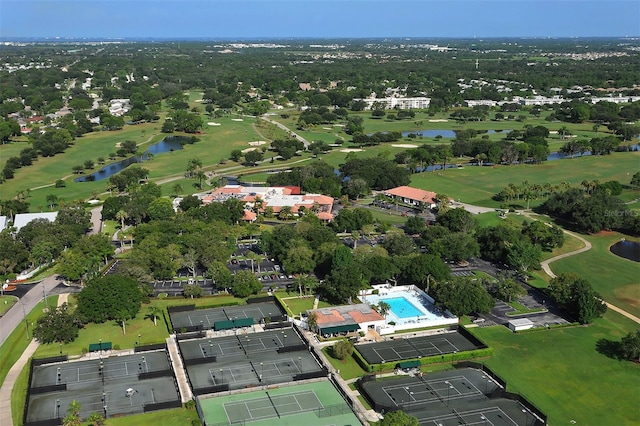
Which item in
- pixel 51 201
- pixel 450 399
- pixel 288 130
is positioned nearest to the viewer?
pixel 450 399

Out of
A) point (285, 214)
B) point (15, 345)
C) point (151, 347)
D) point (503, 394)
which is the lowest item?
point (15, 345)

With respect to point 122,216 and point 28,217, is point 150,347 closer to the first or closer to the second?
point 122,216

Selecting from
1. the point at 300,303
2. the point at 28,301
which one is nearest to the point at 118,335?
the point at 28,301

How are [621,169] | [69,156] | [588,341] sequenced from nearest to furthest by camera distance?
[588,341] < [621,169] < [69,156]

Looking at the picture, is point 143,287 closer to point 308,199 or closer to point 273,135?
point 308,199

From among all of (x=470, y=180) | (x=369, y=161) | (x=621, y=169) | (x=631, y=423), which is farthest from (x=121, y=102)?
(x=631, y=423)
